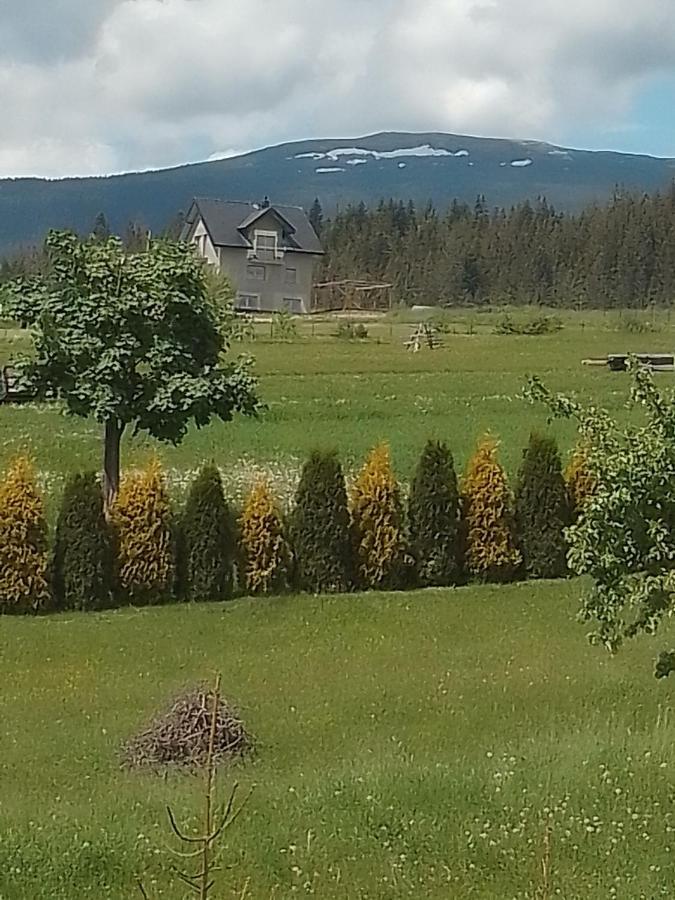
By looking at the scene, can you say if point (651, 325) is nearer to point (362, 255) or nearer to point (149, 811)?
point (362, 255)

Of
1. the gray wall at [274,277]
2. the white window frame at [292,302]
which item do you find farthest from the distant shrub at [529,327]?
the white window frame at [292,302]

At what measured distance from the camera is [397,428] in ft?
86.0

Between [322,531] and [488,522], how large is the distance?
2.12 m

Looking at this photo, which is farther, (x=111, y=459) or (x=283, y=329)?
(x=283, y=329)

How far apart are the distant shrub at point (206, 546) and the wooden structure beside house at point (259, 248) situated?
216 ft

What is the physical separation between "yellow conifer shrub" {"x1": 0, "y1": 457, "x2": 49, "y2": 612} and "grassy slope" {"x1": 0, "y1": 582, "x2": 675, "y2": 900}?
0.54m

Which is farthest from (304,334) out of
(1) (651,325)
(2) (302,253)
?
(2) (302,253)

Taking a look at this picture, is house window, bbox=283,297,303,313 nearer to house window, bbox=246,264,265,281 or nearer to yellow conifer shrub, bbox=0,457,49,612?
house window, bbox=246,264,265,281

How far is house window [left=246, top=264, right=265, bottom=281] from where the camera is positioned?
270 ft

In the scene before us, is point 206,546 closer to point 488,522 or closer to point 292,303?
point 488,522

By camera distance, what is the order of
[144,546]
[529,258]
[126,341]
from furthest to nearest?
1. [529,258]
2. [126,341]
3. [144,546]

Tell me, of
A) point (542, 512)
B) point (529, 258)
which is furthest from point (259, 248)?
point (542, 512)

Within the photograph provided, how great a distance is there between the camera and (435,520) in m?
15.6

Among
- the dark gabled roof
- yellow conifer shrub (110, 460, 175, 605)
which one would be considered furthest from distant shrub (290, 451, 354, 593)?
the dark gabled roof
